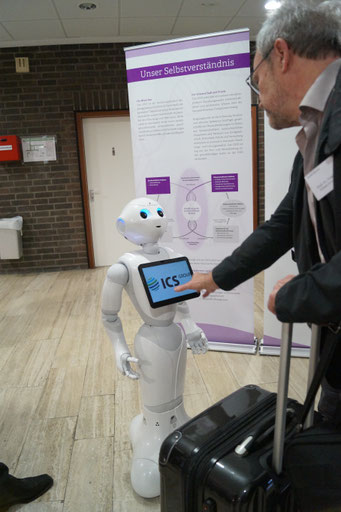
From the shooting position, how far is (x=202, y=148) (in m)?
2.57

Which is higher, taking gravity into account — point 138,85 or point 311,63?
point 138,85

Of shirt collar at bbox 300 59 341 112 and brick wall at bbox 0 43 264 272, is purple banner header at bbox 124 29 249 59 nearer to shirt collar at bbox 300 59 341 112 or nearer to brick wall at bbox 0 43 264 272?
shirt collar at bbox 300 59 341 112

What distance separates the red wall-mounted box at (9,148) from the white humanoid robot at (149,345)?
3.85m

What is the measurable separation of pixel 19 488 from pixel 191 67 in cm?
242

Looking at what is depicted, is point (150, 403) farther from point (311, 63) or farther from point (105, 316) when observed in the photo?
point (311, 63)

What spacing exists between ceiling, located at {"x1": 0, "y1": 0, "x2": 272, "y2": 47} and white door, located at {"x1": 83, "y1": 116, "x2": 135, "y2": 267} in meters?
0.99

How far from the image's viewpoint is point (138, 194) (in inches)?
108

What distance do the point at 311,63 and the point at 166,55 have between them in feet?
6.21

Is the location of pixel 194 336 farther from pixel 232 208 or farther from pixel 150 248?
pixel 232 208

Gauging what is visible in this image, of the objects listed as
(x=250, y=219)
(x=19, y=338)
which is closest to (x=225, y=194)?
(x=250, y=219)

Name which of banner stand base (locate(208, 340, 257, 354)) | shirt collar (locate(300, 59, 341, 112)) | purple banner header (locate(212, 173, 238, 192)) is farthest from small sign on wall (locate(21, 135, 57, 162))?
shirt collar (locate(300, 59, 341, 112))

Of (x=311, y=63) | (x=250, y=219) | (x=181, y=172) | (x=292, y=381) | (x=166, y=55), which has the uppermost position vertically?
(x=166, y=55)

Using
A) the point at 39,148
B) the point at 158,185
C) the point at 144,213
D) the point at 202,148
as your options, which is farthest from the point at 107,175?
the point at 144,213

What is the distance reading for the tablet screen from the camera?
58.1 inches
